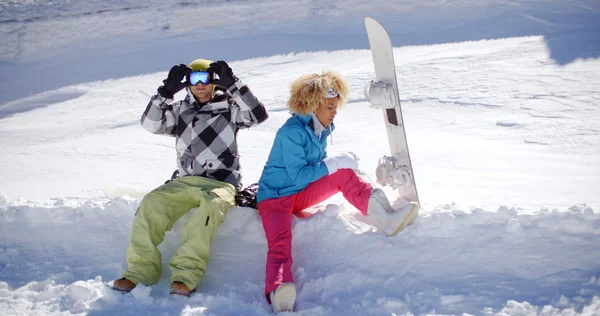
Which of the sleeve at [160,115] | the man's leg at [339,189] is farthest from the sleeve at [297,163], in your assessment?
the sleeve at [160,115]

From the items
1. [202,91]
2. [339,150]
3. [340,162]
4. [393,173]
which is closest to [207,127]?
[202,91]

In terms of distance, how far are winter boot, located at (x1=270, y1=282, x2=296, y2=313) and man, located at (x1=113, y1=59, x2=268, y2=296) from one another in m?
0.50

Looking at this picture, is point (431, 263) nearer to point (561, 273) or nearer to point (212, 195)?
point (561, 273)

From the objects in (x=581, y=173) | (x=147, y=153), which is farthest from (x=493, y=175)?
(x=147, y=153)

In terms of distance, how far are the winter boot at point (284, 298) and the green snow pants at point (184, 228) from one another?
19.5 inches

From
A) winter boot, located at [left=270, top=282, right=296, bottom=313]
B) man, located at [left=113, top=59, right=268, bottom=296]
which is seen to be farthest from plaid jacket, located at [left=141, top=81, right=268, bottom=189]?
winter boot, located at [left=270, top=282, right=296, bottom=313]

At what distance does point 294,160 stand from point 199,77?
82 cm

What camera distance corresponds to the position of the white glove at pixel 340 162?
139 inches

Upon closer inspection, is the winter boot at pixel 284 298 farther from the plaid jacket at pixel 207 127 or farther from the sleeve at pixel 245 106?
the sleeve at pixel 245 106

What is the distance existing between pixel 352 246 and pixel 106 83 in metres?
7.50

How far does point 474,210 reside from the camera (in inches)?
142

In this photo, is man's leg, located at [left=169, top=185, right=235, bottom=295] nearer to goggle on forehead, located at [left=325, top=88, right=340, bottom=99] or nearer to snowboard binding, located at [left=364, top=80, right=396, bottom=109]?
goggle on forehead, located at [left=325, top=88, right=340, bottom=99]

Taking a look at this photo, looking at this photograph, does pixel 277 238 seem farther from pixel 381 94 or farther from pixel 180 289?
pixel 381 94

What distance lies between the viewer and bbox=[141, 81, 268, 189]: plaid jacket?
12.5ft
